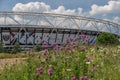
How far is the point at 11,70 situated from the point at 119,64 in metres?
2.28

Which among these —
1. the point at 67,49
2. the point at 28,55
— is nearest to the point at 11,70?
the point at 28,55

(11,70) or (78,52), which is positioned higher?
(78,52)

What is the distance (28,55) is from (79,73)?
63.3 inches

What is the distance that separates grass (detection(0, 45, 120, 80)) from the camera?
5.49 metres

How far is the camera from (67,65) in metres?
6.09

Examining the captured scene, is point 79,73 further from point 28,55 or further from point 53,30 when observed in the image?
point 53,30

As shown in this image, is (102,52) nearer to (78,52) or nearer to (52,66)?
(78,52)

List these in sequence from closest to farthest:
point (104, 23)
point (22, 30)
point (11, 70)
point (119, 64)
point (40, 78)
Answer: point (40, 78), point (119, 64), point (11, 70), point (22, 30), point (104, 23)

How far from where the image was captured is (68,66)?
607cm

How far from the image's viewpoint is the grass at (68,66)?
5493 millimetres

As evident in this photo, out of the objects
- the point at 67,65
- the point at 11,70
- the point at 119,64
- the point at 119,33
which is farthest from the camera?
the point at 119,33

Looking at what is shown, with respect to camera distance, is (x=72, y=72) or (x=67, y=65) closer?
(x=72, y=72)

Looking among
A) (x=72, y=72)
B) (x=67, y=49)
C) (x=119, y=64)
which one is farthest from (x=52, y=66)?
(x=119, y=64)

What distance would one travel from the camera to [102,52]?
7637 millimetres
